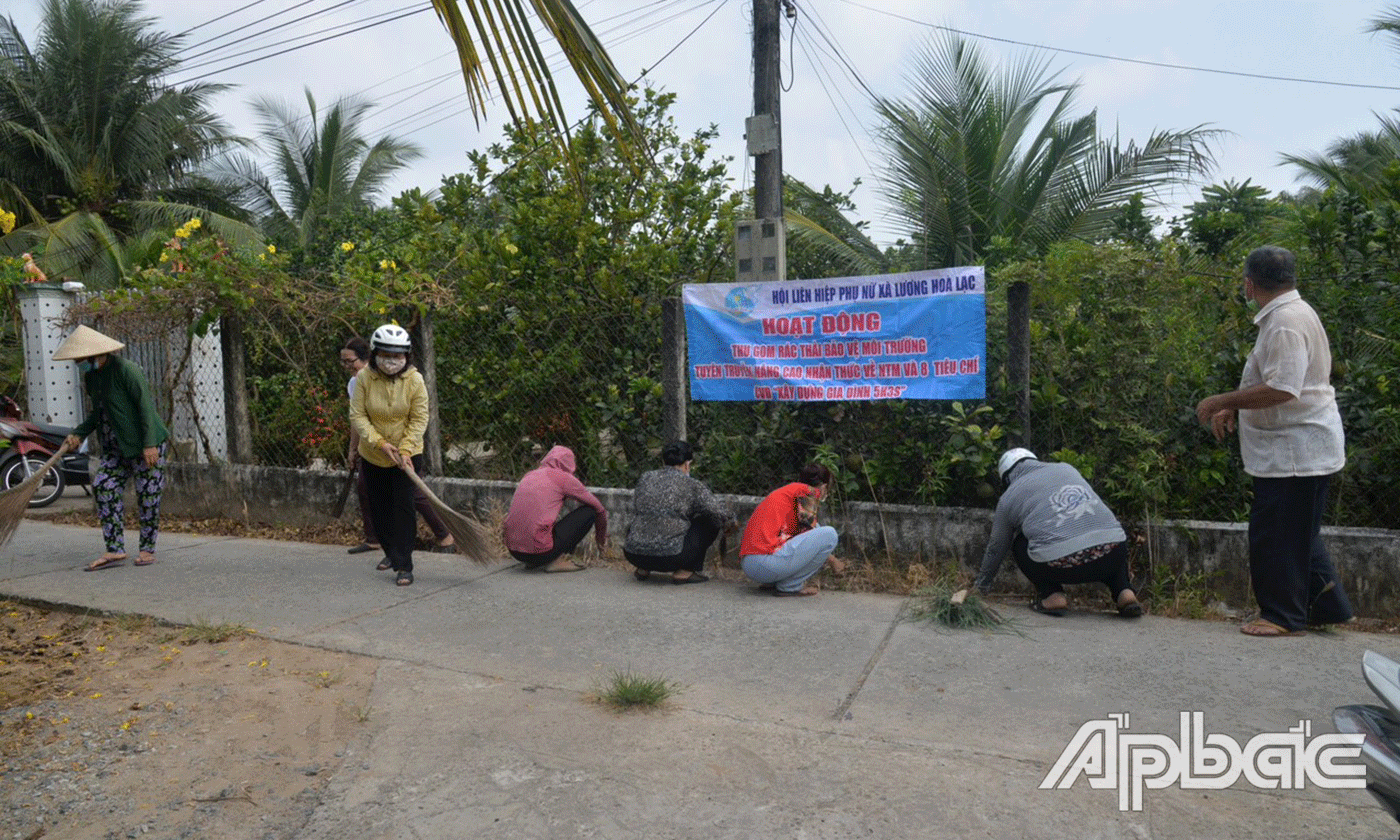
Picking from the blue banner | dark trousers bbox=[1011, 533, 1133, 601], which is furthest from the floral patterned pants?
dark trousers bbox=[1011, 533, 1133, 601]

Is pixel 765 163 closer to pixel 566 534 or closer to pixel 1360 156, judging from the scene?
pixel 566 534

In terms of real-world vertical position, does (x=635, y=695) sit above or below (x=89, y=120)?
below

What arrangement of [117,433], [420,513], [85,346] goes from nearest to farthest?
[85,346], [117,433], [420,513]

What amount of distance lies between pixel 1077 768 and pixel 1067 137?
11.0 metres

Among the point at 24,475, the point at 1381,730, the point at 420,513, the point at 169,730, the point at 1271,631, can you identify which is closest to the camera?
the point at 1381,730

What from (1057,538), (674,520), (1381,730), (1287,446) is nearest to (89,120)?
(674,520)

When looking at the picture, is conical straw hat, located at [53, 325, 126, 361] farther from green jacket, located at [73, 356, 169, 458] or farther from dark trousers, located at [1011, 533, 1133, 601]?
dark trousers, located at [1011, 533, 1133, 601]

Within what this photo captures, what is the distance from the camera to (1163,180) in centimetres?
1186

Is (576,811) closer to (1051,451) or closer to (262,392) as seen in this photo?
(1051,451)

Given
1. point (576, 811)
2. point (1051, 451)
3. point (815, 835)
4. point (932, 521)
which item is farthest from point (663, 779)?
point (1051, 451)

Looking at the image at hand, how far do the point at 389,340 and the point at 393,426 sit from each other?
0.54 metres

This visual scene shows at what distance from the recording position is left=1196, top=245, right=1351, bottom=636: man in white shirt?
181 inches

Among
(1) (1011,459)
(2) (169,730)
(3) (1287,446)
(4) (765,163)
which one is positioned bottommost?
(2) (169,730)

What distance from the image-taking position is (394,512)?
6340mm
